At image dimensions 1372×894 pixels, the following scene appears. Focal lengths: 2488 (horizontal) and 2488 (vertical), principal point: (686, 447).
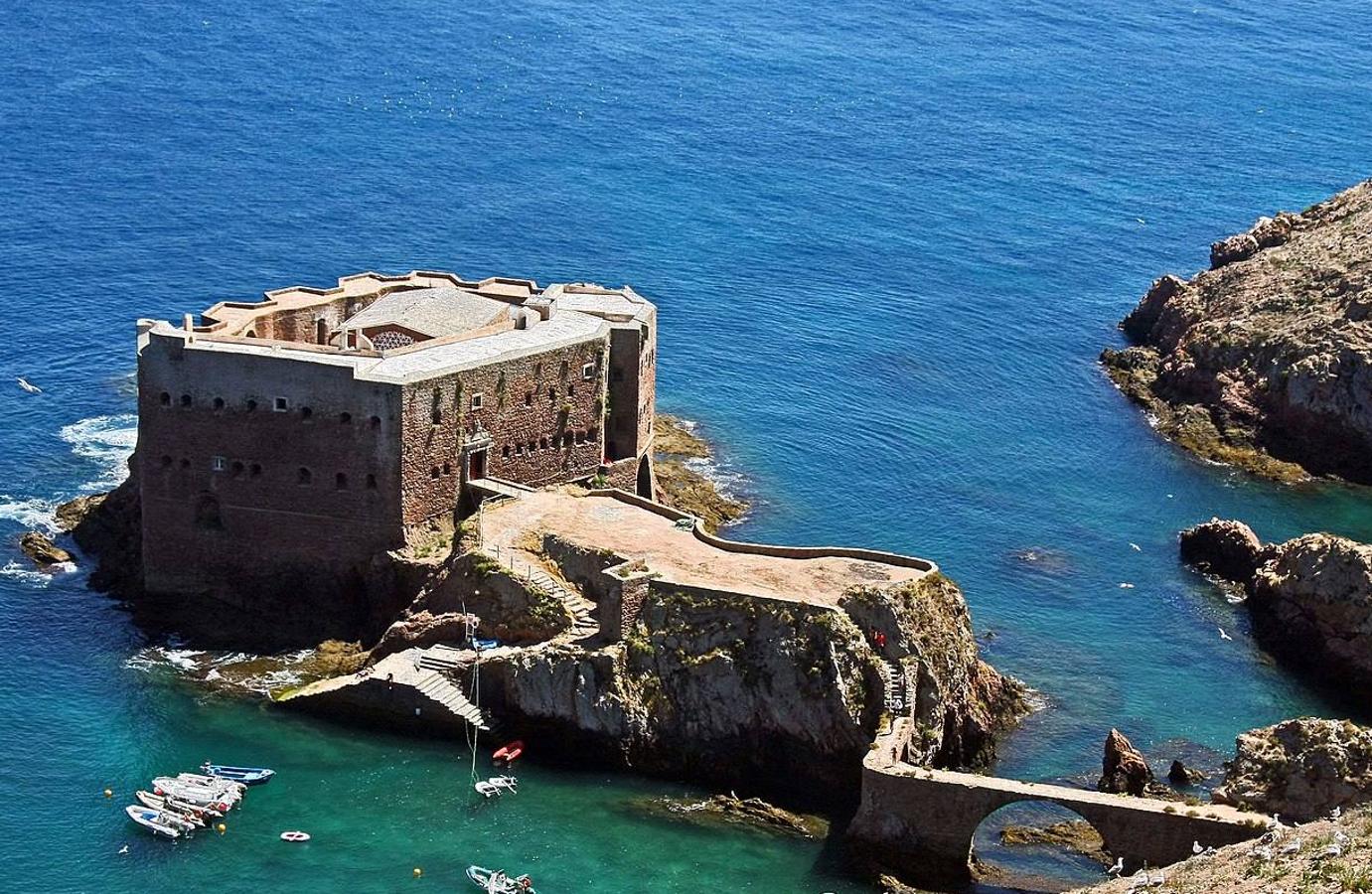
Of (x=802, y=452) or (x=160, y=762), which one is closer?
(x=160, y=762)

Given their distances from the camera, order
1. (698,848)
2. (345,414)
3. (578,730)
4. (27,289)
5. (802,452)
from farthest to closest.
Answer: (27,289), (802,452), (345,414), (578,730), (698,848)

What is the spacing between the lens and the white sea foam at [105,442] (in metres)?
140

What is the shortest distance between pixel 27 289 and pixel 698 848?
3357 inches

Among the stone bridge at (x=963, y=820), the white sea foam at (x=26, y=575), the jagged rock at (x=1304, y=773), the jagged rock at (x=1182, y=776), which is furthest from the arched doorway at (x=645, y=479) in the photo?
the jagged rock at (x=1304, y=773)

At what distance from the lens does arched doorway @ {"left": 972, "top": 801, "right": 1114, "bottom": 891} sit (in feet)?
335

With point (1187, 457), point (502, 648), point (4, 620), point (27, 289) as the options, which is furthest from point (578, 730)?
point (27, 289)

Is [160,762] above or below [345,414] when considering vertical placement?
below

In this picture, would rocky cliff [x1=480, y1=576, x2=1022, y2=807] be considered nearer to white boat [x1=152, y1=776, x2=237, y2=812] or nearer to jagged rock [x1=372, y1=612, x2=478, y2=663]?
jagged rock [x1=372, y1=612, x2=478, y2=663]

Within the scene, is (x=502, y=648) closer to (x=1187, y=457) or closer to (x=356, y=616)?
(x=356, y=616)

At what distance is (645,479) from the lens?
136375 millimetres

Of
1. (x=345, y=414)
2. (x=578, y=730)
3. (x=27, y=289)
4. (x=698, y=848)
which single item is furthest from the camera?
(x=27, y=289)

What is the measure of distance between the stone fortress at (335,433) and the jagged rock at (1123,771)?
3325cm

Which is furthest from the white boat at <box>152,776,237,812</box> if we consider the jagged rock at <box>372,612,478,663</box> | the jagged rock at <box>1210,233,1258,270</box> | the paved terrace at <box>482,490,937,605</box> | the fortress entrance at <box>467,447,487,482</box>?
the jagged rock at <box>1210,233,1258,270</box>

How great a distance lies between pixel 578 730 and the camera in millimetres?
111375
